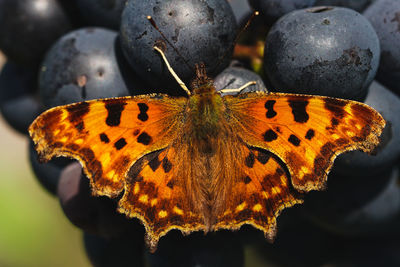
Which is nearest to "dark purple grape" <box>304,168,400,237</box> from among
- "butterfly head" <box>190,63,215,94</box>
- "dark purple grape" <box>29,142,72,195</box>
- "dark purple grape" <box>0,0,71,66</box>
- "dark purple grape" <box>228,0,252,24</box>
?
"butterfly head" <box>190,63,215,94</box>

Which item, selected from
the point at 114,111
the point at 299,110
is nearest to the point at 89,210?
the point at 114,111

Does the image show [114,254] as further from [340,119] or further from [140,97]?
[340,119]

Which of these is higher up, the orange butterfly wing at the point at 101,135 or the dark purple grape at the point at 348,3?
the dark purple grape at the point at 348,3

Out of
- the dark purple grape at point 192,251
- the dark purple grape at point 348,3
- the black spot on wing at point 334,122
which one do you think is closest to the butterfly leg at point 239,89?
the black spot on wing at point 334,122

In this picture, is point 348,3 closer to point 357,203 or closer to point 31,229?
point 357,203

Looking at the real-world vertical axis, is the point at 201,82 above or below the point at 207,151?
above

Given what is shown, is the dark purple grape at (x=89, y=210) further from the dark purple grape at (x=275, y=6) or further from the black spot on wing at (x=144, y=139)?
the dark purple grape at (x=275, y=6)
